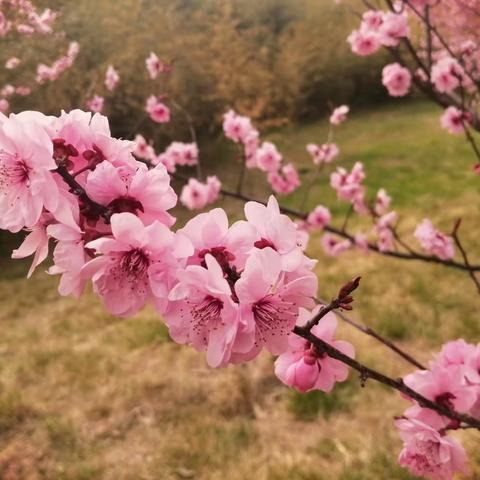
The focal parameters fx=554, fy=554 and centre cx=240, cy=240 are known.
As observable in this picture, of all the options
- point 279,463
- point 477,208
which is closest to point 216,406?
point 279,463

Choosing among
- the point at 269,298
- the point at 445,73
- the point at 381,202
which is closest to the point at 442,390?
the point at 269,298

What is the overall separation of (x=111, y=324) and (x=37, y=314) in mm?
752

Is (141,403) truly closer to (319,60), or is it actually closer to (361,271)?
(361,271)

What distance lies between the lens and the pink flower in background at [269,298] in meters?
0.62

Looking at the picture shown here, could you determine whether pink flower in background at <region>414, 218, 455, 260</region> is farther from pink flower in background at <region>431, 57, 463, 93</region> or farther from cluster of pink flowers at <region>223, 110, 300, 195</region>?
cluster of pink flowers at <region>223, 110, 300, 195</region>

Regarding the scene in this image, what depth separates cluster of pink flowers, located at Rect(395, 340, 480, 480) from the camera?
1026mm

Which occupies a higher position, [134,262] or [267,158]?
[134,262]

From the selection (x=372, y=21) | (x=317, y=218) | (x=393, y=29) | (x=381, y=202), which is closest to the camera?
(x=393, y=29)

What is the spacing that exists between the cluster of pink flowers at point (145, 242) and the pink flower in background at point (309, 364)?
17 cm

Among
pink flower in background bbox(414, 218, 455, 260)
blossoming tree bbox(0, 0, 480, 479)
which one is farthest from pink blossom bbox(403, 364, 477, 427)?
pink flower in background bbox(414, 218, 455, 260)

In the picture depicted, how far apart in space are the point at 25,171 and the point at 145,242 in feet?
0.61

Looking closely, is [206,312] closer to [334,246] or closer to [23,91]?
[334,246]

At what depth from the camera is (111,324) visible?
152 inches

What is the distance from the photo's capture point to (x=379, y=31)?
2701mm
